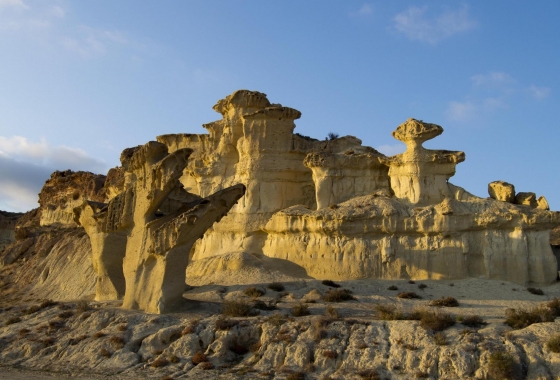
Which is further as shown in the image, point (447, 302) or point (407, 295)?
point (407, 295)

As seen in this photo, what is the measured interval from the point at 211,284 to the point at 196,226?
5772mm

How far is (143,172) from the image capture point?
23156mm

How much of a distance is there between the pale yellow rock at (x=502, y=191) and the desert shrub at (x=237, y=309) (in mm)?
16721

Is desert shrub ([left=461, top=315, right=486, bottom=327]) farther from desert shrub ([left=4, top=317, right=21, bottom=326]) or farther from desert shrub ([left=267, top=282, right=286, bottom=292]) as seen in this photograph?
desert shrub ([left=4, top=317, right=21, bottom=326])

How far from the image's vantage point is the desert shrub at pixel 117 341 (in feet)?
61.7

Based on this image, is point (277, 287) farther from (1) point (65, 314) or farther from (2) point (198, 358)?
(1) point (65, 314)

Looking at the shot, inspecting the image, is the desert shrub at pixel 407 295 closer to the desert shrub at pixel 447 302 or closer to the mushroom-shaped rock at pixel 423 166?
the desert shrub at pixel 447 302

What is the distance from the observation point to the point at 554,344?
16.0 meters

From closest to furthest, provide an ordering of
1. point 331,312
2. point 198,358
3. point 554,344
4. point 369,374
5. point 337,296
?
1. point 369,374
2. point 554,344
3. point 198,358
4. point 331,312
5. point 337,296

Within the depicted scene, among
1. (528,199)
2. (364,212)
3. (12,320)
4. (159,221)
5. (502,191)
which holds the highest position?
(502,191)

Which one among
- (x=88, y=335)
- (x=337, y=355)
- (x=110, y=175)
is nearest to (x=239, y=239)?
(x=88, y=335)

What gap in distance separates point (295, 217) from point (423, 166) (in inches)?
304

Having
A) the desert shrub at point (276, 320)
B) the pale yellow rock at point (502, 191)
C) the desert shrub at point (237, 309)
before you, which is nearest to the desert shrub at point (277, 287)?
the desert shrub at point (237, 309)

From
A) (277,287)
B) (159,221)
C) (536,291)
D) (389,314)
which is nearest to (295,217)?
(277,287)
